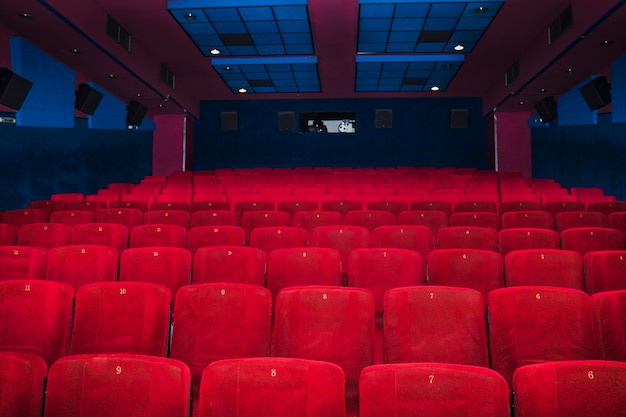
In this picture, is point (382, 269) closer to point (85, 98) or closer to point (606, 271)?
point (606, 271)

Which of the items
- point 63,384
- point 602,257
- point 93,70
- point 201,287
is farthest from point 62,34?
point 602,257

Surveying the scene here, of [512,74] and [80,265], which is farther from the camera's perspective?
[512,74]

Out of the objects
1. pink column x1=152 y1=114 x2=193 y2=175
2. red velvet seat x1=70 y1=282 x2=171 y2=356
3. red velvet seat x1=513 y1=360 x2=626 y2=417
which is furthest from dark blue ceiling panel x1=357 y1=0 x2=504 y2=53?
red velvet seat x1=513 y1=360 x2=626 y2=417

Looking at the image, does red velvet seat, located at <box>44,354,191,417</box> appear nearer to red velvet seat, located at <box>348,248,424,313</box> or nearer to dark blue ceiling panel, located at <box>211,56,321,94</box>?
red velvet seat, located at <box>348,248,424,313</box>

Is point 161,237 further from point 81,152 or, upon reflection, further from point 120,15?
point 81,152

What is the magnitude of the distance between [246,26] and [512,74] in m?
6.17

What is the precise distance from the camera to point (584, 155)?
469 inches

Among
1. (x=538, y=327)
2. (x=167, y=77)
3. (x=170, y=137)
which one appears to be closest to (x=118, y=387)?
(x=538, y=327)

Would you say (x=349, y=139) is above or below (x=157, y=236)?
above

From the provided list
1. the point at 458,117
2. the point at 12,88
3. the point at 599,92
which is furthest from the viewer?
the point at 458,117

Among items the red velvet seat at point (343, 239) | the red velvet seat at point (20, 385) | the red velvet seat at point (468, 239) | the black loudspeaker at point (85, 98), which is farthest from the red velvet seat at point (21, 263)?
the black loudspeaker at point (85, 98)

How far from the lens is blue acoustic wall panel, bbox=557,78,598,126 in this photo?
38.7 feet

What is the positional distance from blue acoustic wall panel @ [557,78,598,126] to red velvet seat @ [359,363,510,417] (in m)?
12.5

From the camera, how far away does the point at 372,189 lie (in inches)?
280
